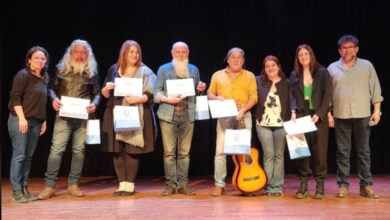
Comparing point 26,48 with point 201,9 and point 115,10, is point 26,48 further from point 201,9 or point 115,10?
point 201,9

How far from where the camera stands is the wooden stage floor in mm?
2576

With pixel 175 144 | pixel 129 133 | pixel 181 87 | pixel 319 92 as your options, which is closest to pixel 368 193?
pixel 319 92

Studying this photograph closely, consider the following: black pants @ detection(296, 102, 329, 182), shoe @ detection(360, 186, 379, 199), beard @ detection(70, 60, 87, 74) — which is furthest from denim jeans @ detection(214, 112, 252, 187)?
beard @ detection(70, 60, 87, 74)

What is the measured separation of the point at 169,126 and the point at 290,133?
1111 mm

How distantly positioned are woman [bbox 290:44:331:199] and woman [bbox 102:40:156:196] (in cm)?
139

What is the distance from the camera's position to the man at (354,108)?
3.30 m

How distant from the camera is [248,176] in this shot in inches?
130

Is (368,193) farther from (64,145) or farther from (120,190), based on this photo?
(64,145)

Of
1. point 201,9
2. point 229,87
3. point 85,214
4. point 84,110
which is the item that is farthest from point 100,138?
point 201,9

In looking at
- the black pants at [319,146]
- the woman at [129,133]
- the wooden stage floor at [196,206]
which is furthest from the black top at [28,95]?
the black pants at [319,146]

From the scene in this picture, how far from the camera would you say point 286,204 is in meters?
2.96

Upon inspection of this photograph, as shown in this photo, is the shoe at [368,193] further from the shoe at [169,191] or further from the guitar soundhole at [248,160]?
the shoe at [169,191]

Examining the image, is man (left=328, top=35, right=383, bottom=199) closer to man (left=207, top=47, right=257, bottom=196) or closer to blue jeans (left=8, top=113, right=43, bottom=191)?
man (left=207, top=47, right=257, bottom=196)

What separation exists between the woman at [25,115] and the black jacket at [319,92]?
2.32 meters
